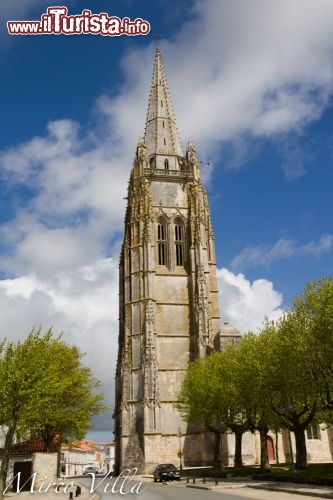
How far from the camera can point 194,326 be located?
197ft

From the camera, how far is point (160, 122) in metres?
76.0

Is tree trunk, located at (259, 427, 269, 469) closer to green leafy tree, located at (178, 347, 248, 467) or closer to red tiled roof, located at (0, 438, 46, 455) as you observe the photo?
green leafy tree, located at (178, 347, 248, 467)

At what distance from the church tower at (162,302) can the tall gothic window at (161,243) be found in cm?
13

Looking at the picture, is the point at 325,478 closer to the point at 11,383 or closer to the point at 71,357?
the point at 11,383

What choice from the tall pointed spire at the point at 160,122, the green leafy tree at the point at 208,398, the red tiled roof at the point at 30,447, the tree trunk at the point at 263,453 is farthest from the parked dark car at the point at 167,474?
the tall pointed spire at the point at 160,122

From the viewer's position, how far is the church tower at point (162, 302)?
54.5m

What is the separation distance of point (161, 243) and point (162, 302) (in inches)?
323

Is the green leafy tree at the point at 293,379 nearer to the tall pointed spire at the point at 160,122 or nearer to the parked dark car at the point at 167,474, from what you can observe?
the parked dark car at the point at 167,474

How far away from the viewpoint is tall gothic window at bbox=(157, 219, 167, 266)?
64375 mm

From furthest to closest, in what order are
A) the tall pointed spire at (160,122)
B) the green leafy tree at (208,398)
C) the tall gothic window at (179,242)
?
the tall pointed spire at (160,122), the tall gothic window at (179,242), the green leafy tree at (208,398)

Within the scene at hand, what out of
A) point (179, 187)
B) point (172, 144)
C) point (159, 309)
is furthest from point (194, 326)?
point (172, 144)

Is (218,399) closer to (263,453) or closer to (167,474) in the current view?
(263,453)

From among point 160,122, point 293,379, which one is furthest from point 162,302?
point 293,379

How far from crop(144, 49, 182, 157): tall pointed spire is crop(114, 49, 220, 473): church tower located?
0.74 feet
